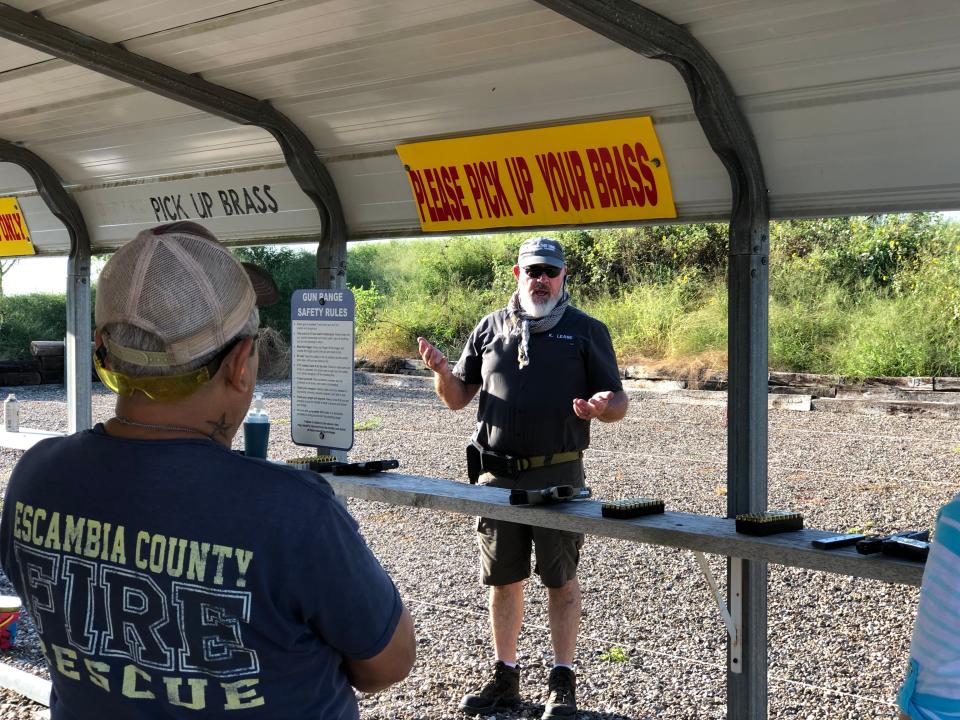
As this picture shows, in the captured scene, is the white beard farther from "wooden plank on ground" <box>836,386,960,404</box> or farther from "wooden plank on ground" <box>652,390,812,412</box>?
"wooden plank on ground" <box>836,386,960,404</box>

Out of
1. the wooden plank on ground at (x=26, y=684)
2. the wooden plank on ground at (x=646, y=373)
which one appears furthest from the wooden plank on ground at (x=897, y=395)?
the wooden plank on ground at (x=26, y=684)

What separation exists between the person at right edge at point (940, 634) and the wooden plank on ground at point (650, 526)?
1.21 m

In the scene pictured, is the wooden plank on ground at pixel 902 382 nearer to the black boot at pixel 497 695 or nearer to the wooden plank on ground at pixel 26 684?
the black boot at pixel 497 695

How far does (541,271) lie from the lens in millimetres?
3951

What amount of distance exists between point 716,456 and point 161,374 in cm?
1048

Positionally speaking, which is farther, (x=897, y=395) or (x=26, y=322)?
(x=26, y=322)

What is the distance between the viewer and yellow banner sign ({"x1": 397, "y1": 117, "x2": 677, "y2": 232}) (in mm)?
3443

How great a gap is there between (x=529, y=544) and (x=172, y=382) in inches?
117

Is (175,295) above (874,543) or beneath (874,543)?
above

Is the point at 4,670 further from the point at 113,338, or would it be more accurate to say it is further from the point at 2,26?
the point at 113,338

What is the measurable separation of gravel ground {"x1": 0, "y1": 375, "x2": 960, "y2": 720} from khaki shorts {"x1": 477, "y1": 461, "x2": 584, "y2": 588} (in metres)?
0.63

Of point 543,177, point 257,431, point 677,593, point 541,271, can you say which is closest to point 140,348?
point 543,177

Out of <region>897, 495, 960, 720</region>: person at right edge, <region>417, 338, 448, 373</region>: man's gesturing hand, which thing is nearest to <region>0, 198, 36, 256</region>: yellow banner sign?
<region>417, 338, 448, 373</region>: man's gesturing hand

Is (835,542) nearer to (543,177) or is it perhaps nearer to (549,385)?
(549,385)
